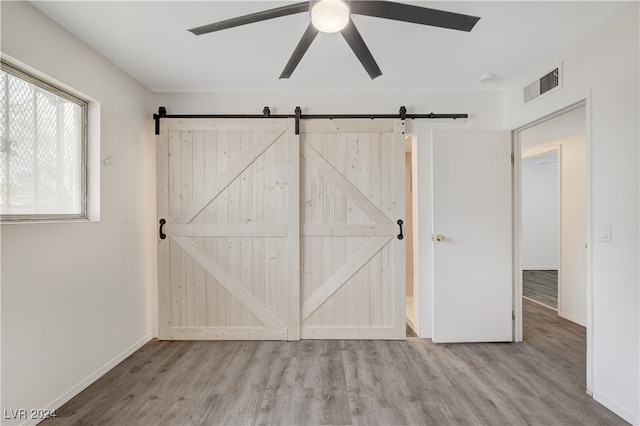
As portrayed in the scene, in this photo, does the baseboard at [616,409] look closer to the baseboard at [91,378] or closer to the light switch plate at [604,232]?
the light switch plate at [604,232]

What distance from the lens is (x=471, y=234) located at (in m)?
2.78

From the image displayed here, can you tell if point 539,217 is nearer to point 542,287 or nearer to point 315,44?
point 542,287

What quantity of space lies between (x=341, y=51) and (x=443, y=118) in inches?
51.6

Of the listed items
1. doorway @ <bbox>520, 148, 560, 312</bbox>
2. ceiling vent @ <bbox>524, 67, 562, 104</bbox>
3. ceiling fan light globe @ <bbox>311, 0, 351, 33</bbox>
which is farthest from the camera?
doorway @ <bbox>520, 148, 560, 312</bbox>

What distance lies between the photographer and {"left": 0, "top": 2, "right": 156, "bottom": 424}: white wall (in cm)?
164

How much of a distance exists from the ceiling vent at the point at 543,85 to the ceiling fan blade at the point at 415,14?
4.80 ft

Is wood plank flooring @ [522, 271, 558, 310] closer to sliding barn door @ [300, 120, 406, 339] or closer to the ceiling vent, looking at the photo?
sliding barn door @ [300, 120, 406, 339]

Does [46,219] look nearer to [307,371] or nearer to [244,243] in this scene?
[244,243]

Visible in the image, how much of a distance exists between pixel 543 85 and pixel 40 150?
376 cm

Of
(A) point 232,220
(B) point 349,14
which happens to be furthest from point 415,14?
(A) point 232,220

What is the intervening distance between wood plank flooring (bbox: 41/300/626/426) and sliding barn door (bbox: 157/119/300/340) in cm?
24

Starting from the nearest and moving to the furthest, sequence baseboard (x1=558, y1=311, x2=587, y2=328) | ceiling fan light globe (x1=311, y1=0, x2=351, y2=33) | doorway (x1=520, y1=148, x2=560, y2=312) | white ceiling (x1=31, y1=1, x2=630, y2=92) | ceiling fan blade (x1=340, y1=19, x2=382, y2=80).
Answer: ceiling fan light globe (x1=311, y1=0, x2=351, y2=33) < ceiling fan blade (x1=340, y1=19, x2=382, y2=80) < white ceiling (x1=31, y1=1, x2=630, y2=92) < baseboard (x1=558, y1=311, x2=587, y2=328) < doorway (x1=520, y1=148, x2=560, y2=312)

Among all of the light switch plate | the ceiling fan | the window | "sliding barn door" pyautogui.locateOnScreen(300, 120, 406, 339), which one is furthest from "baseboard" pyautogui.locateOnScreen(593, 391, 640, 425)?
the window

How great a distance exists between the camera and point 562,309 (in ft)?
11.5
